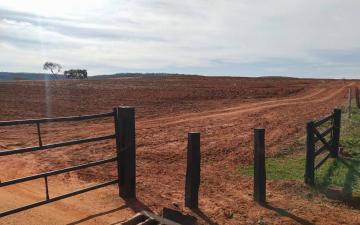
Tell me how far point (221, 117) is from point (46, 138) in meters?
8.64

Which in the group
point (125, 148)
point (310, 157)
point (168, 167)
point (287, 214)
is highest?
point (125, 148)

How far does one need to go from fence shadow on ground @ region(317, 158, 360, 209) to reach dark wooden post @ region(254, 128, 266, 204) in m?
1.44

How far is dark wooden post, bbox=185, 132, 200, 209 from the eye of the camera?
732 centimetres

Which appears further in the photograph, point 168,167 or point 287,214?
point 168,167

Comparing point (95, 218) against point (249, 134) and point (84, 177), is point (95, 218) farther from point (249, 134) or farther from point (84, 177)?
point (249, 134)

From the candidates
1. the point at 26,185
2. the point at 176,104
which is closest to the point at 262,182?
the point at 26,185

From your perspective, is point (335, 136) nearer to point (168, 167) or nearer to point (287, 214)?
point (168, 167)

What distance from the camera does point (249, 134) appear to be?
1544 cm

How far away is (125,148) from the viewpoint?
754 centimetres

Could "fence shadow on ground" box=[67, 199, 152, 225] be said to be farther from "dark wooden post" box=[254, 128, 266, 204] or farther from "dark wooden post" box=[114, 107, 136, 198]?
"dark wooden post" box=[254, 128, 266, 204]

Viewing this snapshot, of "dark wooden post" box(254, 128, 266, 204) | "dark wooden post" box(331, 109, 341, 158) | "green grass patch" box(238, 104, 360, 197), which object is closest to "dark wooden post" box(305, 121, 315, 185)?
"green grass patch" box(238, 104, 360, 197)

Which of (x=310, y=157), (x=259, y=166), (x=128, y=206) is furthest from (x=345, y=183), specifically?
(x=128, y=206)

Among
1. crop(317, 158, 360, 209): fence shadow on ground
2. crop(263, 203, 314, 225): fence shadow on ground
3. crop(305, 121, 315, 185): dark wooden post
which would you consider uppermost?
crop(305, 121, 315, 185): dark wooden post

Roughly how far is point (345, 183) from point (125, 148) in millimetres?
4838
